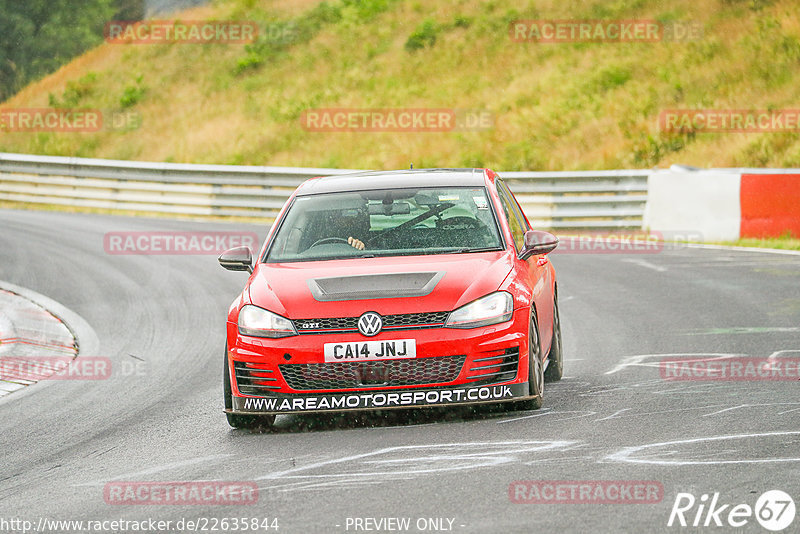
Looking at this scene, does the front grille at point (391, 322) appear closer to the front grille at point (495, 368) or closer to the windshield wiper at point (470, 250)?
the front grille at point (495, 368)

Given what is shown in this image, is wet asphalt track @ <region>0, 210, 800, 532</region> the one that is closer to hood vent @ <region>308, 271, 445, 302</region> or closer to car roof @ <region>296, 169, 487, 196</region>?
hood vent @ <region>308, 271, 445, 302</region>

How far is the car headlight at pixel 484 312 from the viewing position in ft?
23.3

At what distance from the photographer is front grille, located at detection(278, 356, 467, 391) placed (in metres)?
7.05

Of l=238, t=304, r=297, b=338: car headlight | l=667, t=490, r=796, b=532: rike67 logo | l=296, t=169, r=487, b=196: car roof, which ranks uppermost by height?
l=296, t=169, r=487, b=196: car roof

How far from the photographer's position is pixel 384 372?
704 centimetres

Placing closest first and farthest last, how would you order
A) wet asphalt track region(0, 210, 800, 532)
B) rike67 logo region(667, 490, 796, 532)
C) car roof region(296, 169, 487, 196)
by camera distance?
rike67 logo region(667, 490, 796, 532) → wet asphalt track region(0, 210, 800, 532) → car roof region(296, 169, 487, 196)

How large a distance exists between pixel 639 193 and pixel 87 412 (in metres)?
15.5

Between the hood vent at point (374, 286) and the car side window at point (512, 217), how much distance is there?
1.12m

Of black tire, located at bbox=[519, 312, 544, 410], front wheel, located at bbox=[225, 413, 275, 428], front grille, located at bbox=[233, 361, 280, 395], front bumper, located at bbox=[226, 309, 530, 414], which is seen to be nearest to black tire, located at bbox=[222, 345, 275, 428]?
front wheel, located at bbox=[225, 413, 275, 428]

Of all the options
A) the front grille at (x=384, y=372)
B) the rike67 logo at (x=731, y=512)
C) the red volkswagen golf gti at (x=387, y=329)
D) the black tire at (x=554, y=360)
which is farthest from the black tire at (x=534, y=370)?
the rike67 logo at (x=731, y=512)

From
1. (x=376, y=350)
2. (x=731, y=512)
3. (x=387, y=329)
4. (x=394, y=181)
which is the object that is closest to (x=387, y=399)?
(x=376, y=350)

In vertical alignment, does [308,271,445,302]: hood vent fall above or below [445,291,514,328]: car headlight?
above

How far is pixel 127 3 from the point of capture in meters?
66.3

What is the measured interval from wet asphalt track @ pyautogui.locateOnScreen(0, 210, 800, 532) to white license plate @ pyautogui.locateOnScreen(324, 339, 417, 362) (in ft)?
1.51
